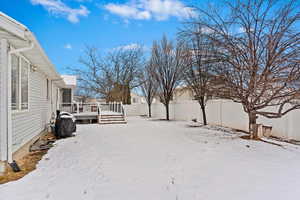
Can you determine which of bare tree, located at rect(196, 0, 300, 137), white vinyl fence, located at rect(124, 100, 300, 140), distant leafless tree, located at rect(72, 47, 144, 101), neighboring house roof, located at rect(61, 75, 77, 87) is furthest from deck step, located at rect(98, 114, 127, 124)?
distant leafless tree, located at rect(72, 47, 144, 101)

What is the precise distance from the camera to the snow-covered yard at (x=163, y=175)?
2.67 metres

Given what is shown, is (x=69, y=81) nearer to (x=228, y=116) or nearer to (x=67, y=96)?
(x=67, y=96)

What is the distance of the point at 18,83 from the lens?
4570 millimetres

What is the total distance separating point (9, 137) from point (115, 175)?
2062mm

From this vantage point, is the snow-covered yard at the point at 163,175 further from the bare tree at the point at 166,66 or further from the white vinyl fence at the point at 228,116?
the bare tree at the point at 166,66

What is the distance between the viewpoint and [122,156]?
459cm

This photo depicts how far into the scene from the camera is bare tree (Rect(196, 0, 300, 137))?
19.3 feet

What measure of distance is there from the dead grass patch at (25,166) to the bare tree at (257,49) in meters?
5.70

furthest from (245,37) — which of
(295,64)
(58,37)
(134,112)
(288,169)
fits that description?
(134,112)

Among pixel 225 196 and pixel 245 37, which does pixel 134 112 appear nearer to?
pixel 245 37

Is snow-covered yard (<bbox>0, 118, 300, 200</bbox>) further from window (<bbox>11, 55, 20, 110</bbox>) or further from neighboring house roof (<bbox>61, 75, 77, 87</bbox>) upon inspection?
neighboring house roof (<bbox>61, 75, 77, 87</bbox>)

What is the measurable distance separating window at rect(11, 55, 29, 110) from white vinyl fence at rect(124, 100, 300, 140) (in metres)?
8.52

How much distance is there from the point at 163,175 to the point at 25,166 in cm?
267

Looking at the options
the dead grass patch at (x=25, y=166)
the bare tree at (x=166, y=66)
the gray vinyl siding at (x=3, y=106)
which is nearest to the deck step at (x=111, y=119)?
the bare tree at (x=166, y=66)
